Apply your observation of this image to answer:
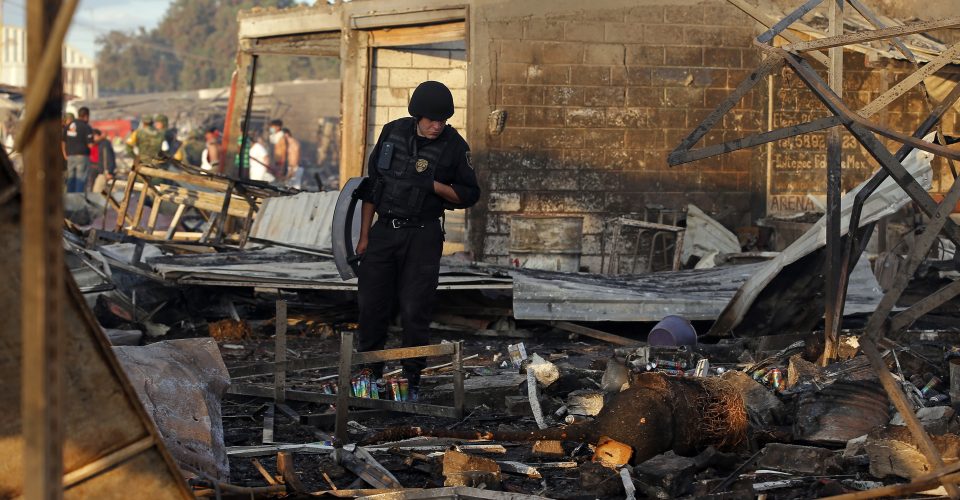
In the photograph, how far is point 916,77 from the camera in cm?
633

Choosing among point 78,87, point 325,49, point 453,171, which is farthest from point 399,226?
point 78,87

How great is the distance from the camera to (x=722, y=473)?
561 cm

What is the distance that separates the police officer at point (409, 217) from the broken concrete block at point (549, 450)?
146 centimetres

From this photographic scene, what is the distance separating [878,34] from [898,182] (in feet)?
2.17

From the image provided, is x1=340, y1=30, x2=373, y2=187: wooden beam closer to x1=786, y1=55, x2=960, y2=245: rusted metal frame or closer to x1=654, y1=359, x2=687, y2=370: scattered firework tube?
x1=654, y1=359, x2=687, y2=370: scattered firework tube

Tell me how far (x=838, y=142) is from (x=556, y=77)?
6848mm

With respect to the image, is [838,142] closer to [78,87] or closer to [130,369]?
[130,369]

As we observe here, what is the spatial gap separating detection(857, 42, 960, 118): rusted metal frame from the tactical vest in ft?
7.90

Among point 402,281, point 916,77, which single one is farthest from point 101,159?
point 916,77

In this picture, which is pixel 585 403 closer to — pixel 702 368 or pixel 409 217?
pixel 702 368

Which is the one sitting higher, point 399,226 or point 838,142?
point 838,142

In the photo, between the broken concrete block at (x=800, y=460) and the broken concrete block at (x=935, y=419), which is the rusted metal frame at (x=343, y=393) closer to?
the broken concrete block at (x=800, y=460)

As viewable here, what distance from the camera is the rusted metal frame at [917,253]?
15.3ft

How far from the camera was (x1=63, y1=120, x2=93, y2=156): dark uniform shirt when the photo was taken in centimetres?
2166
